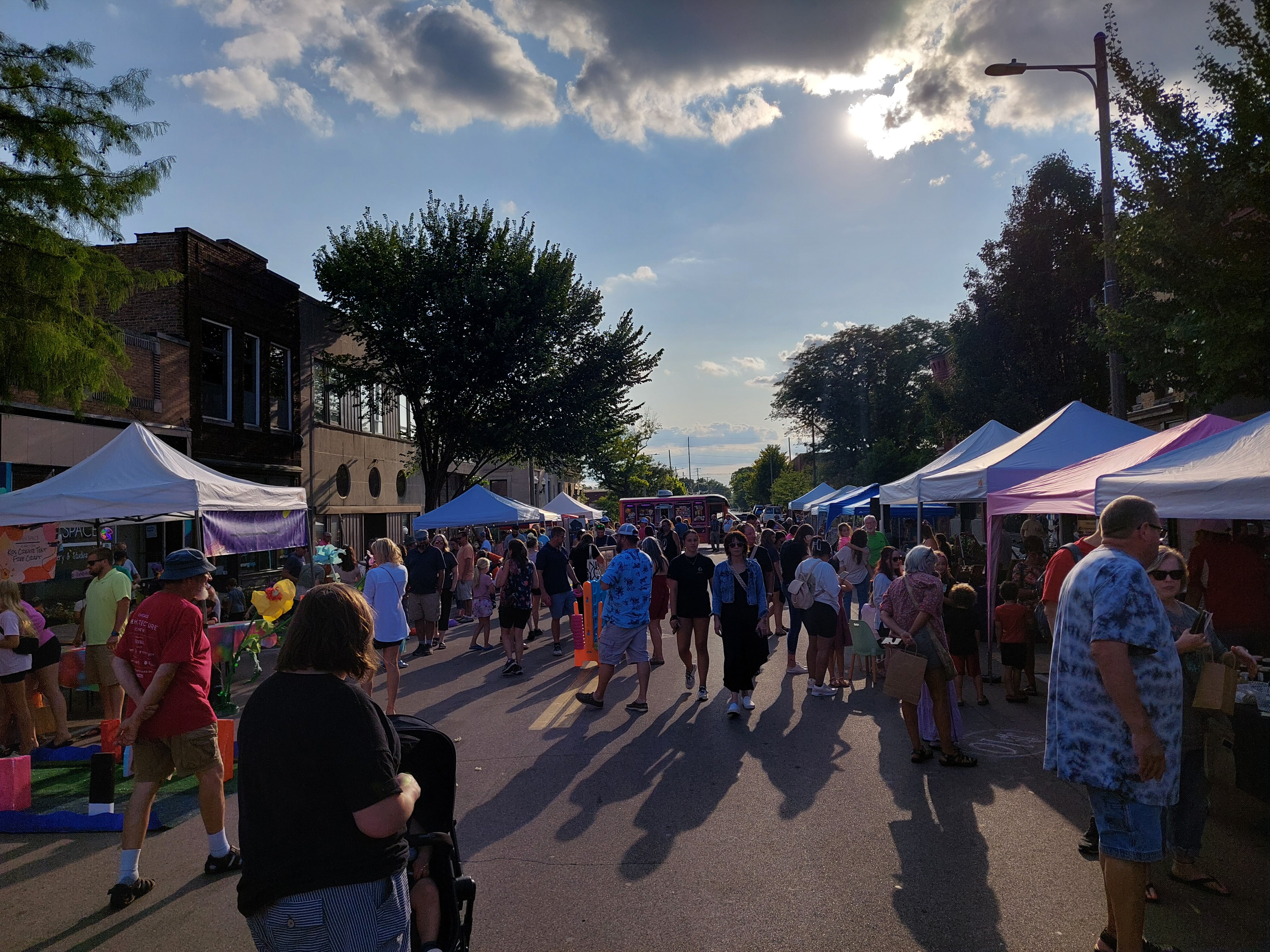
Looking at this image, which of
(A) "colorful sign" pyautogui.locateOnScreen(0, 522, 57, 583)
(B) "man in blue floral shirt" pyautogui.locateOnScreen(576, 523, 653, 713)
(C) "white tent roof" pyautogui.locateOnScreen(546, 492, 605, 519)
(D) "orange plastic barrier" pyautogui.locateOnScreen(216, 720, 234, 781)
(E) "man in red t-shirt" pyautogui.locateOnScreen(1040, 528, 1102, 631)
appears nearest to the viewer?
(D) "orange plastic barrier" pyautogui.locateOnScreen(216, 720, 234, 781)

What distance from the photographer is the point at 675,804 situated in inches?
221

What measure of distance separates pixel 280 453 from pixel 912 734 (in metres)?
20.4

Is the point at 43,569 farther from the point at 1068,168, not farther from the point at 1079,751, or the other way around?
the point at 1068,168

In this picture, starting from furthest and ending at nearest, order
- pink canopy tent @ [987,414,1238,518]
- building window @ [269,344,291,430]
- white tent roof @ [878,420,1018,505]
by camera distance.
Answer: building window @ [269,344,291,430] → white tent roof @ [878,420,1018,505] → pink canopy tent @ [987,414,1238,518]

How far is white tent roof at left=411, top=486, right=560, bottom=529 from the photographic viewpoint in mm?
20125

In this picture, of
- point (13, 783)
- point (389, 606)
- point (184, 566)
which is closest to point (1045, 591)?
point (389, 606)

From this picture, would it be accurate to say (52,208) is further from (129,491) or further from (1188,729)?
(1188,729)

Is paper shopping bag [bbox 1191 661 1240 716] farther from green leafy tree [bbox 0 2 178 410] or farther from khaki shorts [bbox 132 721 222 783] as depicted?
green leafy tree [bbox 0 2 178 410]

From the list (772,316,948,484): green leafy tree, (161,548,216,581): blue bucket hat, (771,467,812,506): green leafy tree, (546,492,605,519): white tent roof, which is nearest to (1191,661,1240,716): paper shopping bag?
(161,548,216,581): blue bucket hat

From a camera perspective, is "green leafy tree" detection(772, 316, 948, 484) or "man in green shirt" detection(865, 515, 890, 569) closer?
"man in green shirt" detection(865, 515, 890, 569)

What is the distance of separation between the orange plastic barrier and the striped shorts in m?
4.11

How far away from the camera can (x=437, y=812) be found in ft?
8.82

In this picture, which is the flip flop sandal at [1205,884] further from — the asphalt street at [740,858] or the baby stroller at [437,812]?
the baby stroller at [437,812]

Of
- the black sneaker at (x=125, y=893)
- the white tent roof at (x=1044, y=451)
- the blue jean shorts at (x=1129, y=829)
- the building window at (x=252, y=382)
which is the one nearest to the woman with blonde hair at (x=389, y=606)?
the black sneaker at (x=125, y=893)
